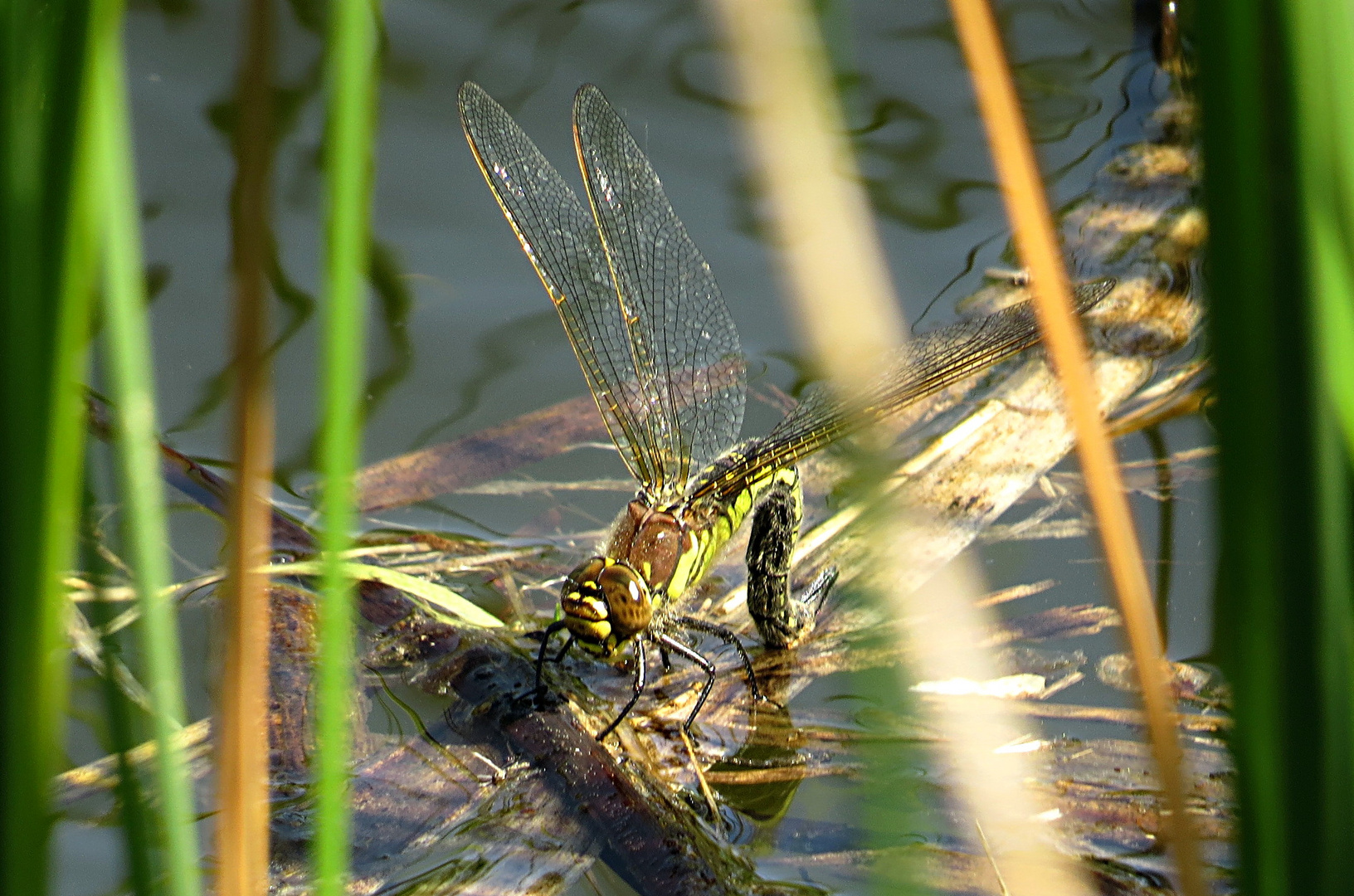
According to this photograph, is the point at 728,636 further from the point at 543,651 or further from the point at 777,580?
the point at 543,651

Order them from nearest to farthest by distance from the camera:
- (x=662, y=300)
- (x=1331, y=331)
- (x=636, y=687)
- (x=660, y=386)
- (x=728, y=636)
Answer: (x=1331, y=331)
(x=636, y=687)
(x=728, y=636)
(x=660, y=386)
(x=662, y=300)

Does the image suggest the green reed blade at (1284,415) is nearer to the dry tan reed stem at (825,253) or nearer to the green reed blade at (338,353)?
the dry tan reed stem at (825,253)

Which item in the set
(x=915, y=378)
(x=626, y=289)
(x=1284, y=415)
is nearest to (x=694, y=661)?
(x=915, y=378)

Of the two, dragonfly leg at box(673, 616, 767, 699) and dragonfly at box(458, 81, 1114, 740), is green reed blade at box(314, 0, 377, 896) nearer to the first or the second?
dragonfly at box(458, 81, 1114, 740)

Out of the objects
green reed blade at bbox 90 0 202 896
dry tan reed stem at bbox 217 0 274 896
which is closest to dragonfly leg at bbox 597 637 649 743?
dry tan reed stem at bbox 217 0 274 896

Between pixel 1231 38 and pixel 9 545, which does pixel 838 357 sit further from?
pixel 9 545

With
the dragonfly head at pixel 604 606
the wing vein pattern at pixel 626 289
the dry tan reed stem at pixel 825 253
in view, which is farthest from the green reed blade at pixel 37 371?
the wing vein pattern at pixel 626 289

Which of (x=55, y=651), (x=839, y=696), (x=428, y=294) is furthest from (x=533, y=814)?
(x=428, y=294)
